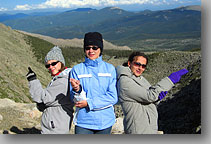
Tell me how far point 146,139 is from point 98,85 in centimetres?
213

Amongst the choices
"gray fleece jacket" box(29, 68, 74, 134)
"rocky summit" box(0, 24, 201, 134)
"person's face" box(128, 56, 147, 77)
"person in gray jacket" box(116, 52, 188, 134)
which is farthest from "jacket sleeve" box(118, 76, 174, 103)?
"rocky summit" box(0, 24, 201, 134)

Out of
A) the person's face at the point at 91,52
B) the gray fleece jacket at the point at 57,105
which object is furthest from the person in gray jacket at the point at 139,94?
the gray fleece jacket at the point at 57,105

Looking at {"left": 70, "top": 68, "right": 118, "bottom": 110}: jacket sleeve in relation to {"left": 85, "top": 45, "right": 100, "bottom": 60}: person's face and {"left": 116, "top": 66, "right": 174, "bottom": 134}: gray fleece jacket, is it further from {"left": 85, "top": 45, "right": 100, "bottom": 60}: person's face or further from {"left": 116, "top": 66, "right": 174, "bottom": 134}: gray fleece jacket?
{"left": 85, "top": 45, "right": 100, "bottom": 60}: person's face

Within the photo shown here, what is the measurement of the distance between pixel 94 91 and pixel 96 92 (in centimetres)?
5

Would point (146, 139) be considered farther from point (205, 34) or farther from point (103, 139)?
point (205, 34)

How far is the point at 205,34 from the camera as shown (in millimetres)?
6785

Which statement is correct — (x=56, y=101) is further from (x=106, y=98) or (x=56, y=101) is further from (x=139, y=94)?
(x=139, y=94)

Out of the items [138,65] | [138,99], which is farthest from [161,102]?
[138,99]

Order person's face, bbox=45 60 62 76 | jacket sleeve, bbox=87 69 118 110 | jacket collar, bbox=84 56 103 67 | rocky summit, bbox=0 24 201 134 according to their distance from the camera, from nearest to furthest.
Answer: jacket sleeve, bbox=87 69 118 110 < jacket collar, bbox=84 56 103 67 < person's face, bbox=45 60 62 76 < rocky summit, bbox=0 24 201 134

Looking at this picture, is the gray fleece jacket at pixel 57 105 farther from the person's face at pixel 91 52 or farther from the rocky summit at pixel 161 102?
the rocky summit at pixel 161 102

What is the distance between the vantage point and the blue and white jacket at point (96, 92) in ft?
17.1

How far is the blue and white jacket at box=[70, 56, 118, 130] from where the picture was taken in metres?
5.23

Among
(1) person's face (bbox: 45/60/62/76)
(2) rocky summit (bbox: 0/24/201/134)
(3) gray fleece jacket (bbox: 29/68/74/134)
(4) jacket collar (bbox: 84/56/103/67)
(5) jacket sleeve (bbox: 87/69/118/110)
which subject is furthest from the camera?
(2) rocky summit (bbox: 0/24/201/134)

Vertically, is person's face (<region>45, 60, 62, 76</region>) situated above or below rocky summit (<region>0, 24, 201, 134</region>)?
above
